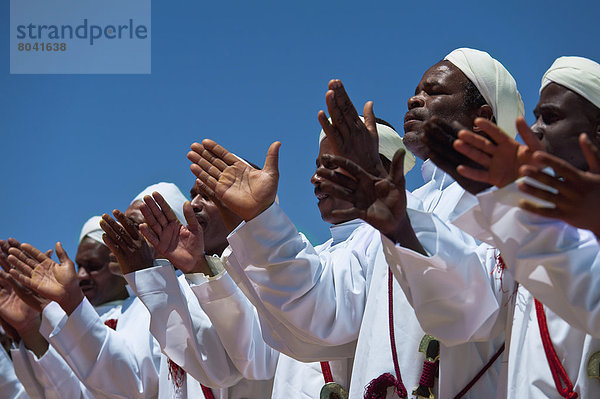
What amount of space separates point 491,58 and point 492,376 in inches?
56.5

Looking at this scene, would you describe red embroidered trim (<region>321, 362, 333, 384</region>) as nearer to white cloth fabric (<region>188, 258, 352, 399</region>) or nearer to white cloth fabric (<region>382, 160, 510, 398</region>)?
white cloth fabric (<region>188, 258, 352, 399</region>)

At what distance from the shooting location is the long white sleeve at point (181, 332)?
4027 mm

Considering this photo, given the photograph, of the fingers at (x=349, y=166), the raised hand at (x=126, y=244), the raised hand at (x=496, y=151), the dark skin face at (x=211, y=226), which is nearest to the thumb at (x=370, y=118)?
the fingers at (x=349, y=166)

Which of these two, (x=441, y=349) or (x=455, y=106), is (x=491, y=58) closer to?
(x=455, y=106)

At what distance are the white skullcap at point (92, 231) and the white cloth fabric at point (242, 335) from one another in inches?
126

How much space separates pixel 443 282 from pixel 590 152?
75 centimetres

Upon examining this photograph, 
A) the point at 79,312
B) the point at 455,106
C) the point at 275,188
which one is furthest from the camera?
the point at 79,312

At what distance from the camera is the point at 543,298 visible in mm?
2301

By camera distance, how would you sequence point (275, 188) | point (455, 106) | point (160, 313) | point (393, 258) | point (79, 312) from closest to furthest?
1. point (393, 258)
2. point (275, 188)
3. point (455, 106)
4. point (160, 313)
5. point (79, 312)

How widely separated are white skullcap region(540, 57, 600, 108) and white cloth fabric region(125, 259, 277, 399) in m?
1.93

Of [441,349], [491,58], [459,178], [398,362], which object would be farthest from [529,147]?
[491,58]

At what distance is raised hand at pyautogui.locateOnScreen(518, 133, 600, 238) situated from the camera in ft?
6.71

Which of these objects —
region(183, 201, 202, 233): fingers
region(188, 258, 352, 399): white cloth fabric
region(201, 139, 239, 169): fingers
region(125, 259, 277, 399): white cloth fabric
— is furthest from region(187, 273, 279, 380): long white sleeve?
region(201, 139, 239, 169): fingers

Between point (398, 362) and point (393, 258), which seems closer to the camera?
point (393, 258)
